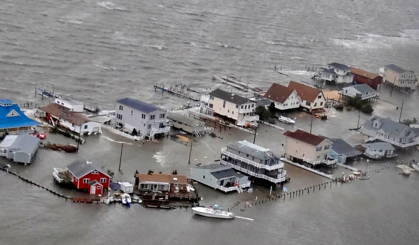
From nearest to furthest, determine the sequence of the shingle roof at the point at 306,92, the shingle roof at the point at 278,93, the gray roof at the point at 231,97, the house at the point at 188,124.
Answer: the house at the point at 188,124, the gray roof at the point at 231,97, the shingle roof at the point at 278,93, the shingle roof at the point at 306,92

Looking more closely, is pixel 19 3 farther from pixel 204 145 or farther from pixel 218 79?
pixel 204 145

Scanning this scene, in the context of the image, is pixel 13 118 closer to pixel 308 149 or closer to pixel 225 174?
pixel 225 174

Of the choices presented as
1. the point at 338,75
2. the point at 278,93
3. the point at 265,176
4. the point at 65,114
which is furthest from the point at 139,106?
the point at 338,75

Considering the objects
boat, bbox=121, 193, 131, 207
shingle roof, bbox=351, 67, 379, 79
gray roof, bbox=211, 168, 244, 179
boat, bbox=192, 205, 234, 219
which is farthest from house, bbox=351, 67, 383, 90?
boat, bbox=121, 193, 131, 207

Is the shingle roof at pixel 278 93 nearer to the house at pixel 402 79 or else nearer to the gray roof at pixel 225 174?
the house at pixel 402 79


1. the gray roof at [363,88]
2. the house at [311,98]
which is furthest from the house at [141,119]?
the gray roof at [363,88]

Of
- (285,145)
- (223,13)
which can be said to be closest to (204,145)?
(285,145)

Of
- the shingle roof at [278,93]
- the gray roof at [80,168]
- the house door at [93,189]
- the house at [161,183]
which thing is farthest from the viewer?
the shingle roof at [278,93]
